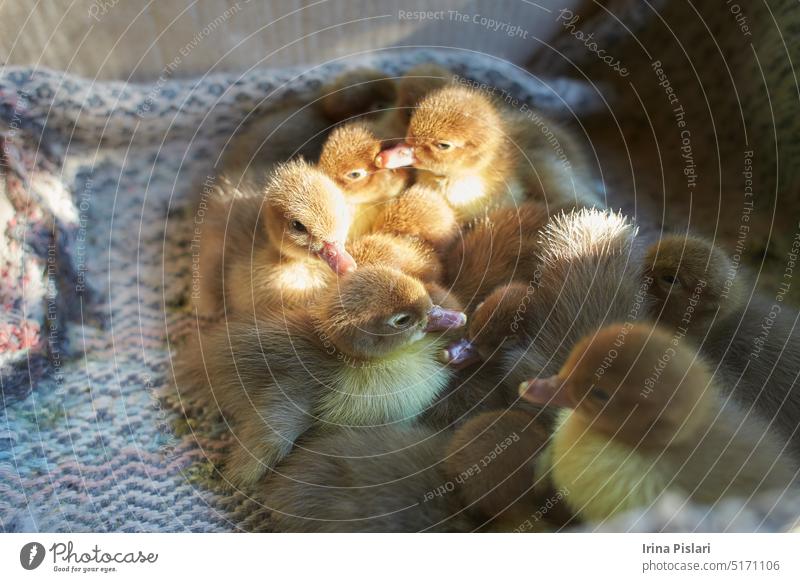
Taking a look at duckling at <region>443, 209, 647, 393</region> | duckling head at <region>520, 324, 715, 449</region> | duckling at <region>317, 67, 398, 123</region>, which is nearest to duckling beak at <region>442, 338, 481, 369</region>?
duckling at <region>443, 209, 647, 393</region>

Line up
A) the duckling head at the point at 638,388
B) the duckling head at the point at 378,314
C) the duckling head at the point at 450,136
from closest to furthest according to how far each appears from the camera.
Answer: the duckling head at the point at 638,388
the duckling head at the point at 378,314
the duckling head at the point at 450,136

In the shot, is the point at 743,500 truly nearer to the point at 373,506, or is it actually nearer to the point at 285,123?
the point at 373,506

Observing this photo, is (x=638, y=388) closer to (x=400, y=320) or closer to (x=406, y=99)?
(x=400, y=320)

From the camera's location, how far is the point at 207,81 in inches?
36.6

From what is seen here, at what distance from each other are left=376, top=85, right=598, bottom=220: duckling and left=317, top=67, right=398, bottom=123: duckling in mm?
134

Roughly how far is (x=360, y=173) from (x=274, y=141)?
18cm

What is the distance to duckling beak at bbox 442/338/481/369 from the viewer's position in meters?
0.67

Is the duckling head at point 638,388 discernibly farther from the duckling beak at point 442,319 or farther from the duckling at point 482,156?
the duckling at point 482,156

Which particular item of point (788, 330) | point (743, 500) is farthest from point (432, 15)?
point (743, 500)

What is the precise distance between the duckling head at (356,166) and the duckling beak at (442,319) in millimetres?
219

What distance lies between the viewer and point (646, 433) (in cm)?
51

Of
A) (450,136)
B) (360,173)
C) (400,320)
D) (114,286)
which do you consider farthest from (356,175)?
(114,286)

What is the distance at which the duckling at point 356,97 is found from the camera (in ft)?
2.98
